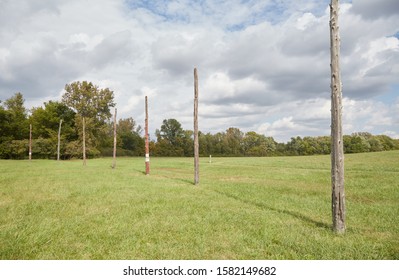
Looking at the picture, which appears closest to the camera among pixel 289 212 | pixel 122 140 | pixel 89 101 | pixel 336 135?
pixel 336 135

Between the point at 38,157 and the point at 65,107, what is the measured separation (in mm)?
13370

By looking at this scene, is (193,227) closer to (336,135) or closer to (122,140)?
(336,135)

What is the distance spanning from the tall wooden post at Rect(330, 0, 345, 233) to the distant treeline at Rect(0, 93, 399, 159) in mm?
63268

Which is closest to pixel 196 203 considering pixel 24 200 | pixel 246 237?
pixel 246 237

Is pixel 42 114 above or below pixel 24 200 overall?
above

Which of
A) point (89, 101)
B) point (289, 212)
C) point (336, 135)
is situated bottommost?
point (289, 212)

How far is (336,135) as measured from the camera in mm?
7258

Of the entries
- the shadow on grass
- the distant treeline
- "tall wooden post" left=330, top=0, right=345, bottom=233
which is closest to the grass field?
the shadow on grass

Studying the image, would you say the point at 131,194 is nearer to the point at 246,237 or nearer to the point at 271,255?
the point at 246,237

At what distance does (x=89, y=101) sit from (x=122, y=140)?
121 ft

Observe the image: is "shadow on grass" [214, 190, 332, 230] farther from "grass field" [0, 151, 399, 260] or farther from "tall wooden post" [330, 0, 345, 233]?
"tall wooden post" [330, 0, 345, 233]

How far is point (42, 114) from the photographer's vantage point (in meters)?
66.8

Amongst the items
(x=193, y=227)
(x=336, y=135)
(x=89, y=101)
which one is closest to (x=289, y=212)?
(x=336, y=135)

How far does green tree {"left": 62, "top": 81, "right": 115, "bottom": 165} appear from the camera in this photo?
66.4 m
